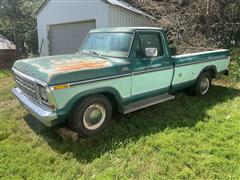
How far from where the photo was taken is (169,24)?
34.5ft

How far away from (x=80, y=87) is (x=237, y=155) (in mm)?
2669

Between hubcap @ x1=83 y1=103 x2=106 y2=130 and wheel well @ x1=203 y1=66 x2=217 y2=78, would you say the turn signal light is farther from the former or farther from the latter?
wheel well @ x1=203 y1=66 x2=217 y2=78

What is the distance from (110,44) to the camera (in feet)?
17.0

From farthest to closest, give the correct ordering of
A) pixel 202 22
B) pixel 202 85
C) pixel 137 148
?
pixel 202 22, pixel 202 85, pixel 137 148

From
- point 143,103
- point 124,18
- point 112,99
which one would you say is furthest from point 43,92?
point 124,18

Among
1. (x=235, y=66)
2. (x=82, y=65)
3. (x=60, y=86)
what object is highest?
(x=82, y=65)

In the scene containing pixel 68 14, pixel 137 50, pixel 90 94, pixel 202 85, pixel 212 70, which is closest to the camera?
pixel 90 94

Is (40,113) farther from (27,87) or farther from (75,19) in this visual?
(75,19)

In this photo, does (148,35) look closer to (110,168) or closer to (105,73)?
(105,73)

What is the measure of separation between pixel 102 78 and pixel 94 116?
696 mm

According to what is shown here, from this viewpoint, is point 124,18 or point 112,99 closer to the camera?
point 112,99

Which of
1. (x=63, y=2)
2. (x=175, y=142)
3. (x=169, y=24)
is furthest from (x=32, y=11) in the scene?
(x=175, y=142)

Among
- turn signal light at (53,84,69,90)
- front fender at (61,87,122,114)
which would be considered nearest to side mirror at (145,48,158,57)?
front fender at (61,87,122,114)

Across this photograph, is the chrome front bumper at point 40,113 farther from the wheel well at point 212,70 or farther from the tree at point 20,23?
the tree at point 20,23
